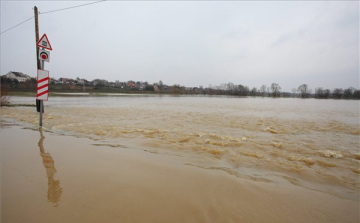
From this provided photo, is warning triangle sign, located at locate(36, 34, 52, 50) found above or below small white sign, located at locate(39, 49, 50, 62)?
above

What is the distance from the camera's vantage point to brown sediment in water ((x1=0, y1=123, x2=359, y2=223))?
1.67m

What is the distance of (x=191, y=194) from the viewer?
6.78 ft

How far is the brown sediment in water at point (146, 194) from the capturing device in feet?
5.49

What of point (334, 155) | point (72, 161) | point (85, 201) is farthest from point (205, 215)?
point (334, 155)

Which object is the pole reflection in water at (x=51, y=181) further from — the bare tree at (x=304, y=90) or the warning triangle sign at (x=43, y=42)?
the bare tree at (x=304, y=90)

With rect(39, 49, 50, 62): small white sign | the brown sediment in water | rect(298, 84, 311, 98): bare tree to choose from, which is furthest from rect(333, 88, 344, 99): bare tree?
rect(39, 49, 50, 62): small white sign

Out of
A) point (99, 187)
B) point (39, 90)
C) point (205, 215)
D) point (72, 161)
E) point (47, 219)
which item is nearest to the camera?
point (47, 219)

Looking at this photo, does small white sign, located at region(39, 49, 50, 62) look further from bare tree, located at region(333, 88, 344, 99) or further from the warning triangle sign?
bare tree, located at region(333, 88, 344, 99)

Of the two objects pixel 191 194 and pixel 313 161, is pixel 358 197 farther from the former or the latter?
pixel 191 194

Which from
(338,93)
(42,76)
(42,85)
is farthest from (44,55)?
(338,93)

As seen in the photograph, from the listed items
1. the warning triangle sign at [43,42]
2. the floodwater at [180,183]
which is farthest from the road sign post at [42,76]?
the floodwater at [180,183]

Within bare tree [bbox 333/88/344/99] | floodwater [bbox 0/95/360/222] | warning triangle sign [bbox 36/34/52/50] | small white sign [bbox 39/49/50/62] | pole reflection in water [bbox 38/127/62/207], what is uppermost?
bare tree [bbox 333/88/344/99]

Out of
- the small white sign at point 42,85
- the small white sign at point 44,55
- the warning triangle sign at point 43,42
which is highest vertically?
the warning triangle sign at point 43,42

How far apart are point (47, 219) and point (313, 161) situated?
4.41 metres
